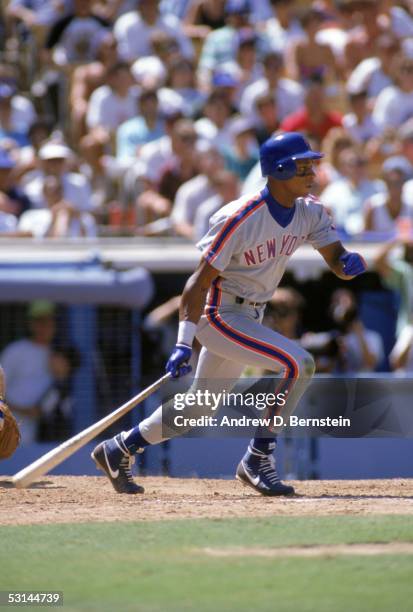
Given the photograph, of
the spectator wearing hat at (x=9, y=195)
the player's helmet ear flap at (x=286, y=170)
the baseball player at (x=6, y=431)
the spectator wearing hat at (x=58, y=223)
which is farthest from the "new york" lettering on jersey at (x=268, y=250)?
the spectator wearing hat at (x=9, y=195)

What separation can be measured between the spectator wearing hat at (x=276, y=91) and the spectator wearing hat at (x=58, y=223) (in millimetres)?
2637

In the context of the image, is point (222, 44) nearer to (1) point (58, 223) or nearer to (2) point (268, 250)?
(1) point (58, 223)

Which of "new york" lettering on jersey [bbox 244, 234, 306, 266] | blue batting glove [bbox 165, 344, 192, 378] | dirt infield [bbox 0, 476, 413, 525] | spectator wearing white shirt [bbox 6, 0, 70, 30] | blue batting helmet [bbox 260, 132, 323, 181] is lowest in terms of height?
dirt infield [bbox 0, 476, 413, 525]

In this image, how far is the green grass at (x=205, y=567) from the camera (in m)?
4.39

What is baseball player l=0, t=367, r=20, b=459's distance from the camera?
22.4ft

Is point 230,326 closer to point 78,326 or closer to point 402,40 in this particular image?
point 78,326

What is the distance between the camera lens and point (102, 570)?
4.90m

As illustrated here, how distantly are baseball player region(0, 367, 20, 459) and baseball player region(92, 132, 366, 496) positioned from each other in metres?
0.58

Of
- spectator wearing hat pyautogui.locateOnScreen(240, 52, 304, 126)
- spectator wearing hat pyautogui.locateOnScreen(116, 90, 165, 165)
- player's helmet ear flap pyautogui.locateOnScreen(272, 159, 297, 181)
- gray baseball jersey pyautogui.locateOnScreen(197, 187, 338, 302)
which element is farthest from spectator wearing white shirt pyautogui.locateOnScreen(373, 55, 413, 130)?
player's helmet ear flap pyautogui.locateOnScreen(272, 159, 297, 181)

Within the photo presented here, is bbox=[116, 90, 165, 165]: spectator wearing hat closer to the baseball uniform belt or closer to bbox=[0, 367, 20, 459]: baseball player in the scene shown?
bbox=[0, 367, 20, 459]: baseball player

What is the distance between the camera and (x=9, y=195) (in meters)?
10.7

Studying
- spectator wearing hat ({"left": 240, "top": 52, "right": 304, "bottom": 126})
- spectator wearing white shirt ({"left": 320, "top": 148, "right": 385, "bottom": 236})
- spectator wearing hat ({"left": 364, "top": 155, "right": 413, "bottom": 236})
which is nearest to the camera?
spectator wearing hat ({"left": 364, "top": 155, "right": 413, "bottom": 236})

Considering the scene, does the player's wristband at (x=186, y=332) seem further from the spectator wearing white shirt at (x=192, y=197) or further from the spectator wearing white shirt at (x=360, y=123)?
the spectator wearing white shirt at (x=360, y=123)

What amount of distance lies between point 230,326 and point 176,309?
2.86 meters
